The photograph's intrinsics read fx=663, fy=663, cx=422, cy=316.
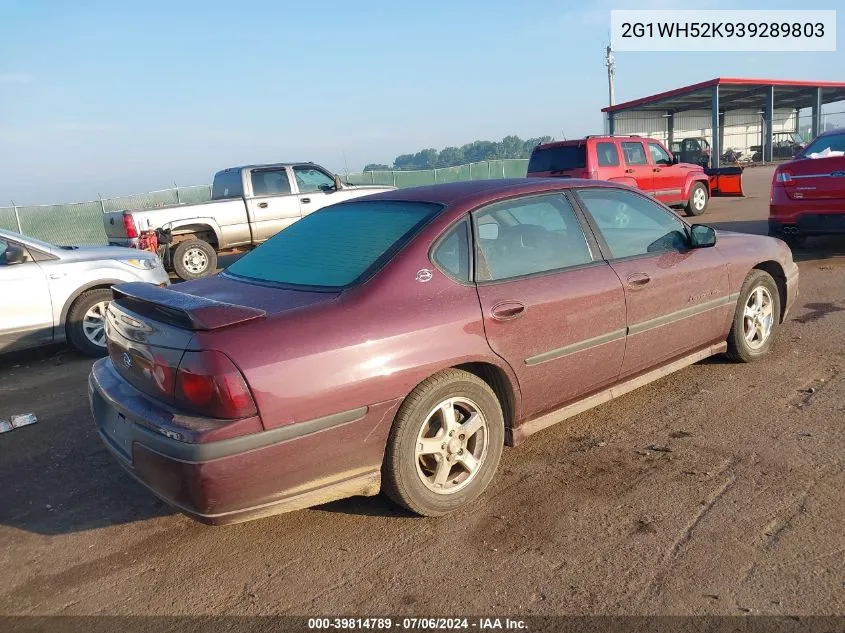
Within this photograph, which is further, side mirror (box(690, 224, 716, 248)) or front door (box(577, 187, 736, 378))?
side mirror (box(690, 224, 716, 248))

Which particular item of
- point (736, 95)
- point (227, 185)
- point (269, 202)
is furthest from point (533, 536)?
point (736, 95)

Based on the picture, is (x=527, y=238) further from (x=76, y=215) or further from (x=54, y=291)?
(x=76, y=215)

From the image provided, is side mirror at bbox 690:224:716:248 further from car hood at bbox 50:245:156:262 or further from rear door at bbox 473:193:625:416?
car hood at bbox 50:245:156:262

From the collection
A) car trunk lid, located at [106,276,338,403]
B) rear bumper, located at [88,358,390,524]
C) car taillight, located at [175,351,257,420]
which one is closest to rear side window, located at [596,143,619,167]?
car trunk lid, located at [106,276,338,403]

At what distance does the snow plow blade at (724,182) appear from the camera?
16250 mm

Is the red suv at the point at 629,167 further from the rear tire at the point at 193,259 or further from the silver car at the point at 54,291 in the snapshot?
the silver car at the point at 54,291

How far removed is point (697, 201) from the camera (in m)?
15.5

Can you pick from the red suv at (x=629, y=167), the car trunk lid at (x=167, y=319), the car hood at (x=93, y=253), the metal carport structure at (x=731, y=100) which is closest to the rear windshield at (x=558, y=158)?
the red suv at (x=629, y=167)

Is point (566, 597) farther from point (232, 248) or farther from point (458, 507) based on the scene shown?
point (232, 248)

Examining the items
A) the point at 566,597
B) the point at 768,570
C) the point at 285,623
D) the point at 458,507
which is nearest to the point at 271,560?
the point at 285,623

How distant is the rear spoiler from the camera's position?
271 centimetres

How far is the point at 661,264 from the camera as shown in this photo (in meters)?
4.24

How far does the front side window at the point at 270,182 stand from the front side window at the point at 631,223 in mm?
8959

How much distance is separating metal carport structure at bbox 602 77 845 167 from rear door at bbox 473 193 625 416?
34.9m
